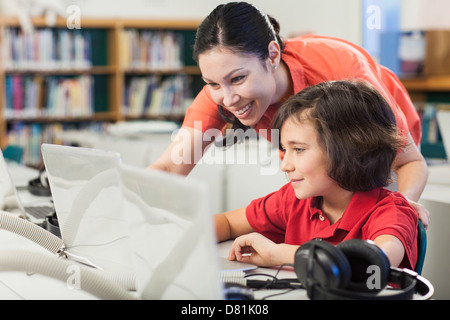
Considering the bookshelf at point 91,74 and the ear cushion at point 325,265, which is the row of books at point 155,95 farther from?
the ear cushion at point 325,265

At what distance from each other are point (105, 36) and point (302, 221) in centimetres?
409

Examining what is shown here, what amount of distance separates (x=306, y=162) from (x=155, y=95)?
408 cm

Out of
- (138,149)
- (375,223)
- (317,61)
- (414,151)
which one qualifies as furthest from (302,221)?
(138,149)

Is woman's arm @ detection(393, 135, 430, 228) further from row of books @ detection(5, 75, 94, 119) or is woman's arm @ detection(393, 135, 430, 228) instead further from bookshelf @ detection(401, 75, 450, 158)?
row of books @ detection(5, 75, 94, 119)

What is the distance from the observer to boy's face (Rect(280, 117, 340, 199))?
1.10 meters

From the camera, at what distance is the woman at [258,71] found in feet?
4.32

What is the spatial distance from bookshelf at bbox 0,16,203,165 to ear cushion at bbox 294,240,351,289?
3.74 m

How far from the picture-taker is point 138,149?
11.0ft

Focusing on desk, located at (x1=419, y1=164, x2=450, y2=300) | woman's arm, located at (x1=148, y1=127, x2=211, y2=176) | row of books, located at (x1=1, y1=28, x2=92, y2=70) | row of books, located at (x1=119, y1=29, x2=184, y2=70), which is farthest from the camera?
row of books, located at (x1=119, y1=29, x2=184, y2=70)

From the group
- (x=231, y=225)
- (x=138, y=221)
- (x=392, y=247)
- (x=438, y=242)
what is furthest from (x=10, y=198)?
(x=438, y=242)

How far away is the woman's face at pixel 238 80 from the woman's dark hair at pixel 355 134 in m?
0.24

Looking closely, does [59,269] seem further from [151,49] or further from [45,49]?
[151,49]

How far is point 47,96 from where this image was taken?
185 inches

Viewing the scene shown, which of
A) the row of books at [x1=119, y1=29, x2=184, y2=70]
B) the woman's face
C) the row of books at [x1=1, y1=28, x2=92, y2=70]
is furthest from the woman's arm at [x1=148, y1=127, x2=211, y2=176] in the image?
the row of books at [x1=119, y1=29, x2=184, y2=70]
